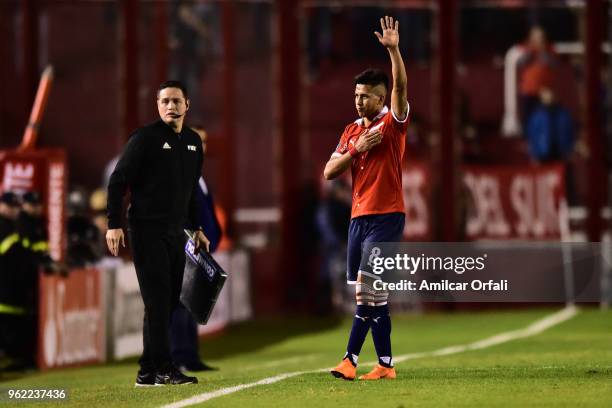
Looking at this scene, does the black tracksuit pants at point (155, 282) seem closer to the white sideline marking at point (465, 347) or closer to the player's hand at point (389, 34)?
the white sideline marking at point (465, 347)

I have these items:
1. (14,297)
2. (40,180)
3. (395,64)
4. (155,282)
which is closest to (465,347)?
(14,297)

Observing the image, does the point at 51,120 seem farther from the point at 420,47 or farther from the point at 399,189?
the point at 399,189

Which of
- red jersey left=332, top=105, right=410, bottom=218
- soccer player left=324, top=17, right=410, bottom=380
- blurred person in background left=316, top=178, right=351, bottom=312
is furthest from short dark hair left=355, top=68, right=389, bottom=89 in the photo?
blurred person in background left=316, top=178, right=351, bottom=312

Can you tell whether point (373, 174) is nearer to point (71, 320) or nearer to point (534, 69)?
point (71, 320)

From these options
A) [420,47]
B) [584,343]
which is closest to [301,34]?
[420,47]

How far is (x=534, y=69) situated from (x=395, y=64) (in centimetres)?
1477

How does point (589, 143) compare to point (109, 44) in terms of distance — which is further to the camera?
point (109, 44)

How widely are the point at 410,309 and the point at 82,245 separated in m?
6.94

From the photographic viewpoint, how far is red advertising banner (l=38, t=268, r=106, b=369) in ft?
55.1

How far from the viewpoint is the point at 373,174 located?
447 inches

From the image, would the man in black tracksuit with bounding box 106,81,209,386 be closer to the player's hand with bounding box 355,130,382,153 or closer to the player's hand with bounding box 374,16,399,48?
the player's hand with bounding box 355,130,382,153

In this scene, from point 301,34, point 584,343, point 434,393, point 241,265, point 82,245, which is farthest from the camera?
point 301,34

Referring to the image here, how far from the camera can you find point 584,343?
16.7 metres

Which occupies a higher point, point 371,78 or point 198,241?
point 371,78
